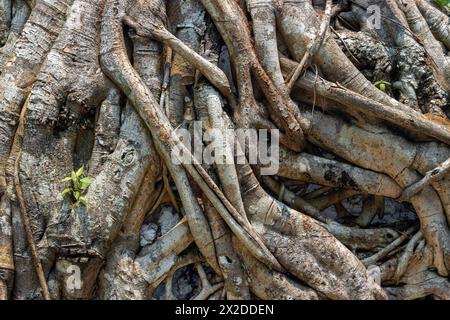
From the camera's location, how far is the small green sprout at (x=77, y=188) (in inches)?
149

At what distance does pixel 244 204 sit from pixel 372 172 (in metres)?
1.01

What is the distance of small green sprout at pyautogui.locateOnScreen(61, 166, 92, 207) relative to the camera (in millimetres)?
3785

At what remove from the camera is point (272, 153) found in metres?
4.05

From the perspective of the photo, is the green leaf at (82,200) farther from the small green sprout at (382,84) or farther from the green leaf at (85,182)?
the small green sprout at (382,84)

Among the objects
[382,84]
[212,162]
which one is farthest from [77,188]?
[382,84]

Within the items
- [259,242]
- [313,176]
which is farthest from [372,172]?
[259,242]

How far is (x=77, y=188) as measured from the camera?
12.5 ft

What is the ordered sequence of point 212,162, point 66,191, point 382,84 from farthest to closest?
1. point 382,84
2. point 212,162
3. point 66,191

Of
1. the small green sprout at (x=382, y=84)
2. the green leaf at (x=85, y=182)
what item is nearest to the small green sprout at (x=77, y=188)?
the green leaf at (x=85, y=182)

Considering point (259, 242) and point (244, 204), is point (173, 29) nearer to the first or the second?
point (244, 204)

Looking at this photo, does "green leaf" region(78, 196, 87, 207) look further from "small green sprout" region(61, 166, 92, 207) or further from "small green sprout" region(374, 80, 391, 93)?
"small green sprout" region(374, 80, 391, 93)

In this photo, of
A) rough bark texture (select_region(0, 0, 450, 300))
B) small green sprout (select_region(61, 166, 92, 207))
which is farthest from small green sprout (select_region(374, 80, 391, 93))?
small green sprout (select_region(61, 166, 92, 207))

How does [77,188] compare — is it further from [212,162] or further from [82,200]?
[212,162]

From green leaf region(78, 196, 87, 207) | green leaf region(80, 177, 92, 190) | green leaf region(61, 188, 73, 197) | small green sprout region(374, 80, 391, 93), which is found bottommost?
green leaf region(78, 196, 87, 207)
